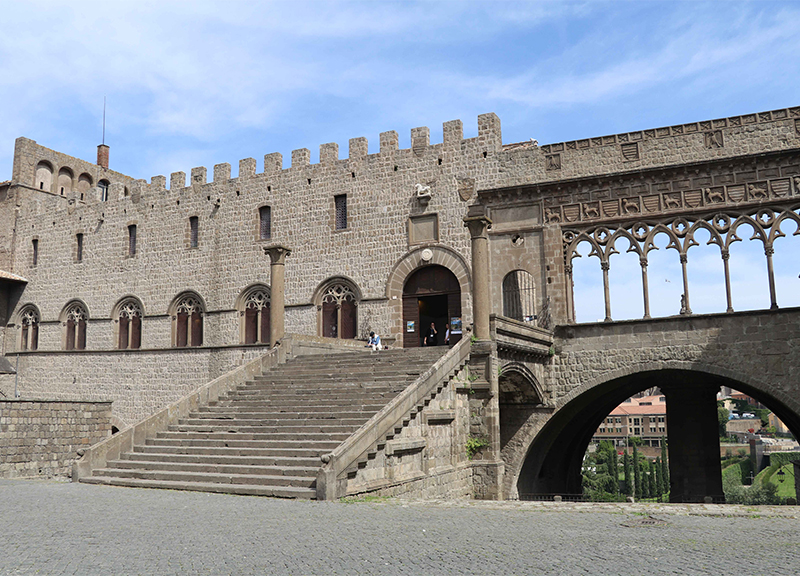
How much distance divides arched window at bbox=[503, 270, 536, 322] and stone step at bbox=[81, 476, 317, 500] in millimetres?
12701

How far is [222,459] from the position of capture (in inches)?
500

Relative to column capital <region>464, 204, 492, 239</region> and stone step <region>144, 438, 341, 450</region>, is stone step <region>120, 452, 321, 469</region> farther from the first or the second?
column capital <region>464, 204, 492, 239</region>

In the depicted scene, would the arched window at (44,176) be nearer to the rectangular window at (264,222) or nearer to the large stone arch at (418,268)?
the rectangular window at (264,222)

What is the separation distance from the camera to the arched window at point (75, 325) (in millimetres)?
29531

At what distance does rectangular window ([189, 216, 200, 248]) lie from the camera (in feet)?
89.6

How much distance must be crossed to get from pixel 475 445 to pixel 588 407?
10.7 m

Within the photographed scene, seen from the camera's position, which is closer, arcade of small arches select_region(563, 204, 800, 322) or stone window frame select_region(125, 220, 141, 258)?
arcade of small arches select_region(563, 204, 800, 322)

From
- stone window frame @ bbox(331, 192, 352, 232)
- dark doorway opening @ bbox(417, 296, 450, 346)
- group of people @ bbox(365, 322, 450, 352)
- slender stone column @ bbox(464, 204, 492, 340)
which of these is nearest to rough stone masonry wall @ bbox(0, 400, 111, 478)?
group of people @ bbox(365, 322, 450, 352)

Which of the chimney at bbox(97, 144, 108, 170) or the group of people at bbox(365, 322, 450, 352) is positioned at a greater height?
the chimney at bbox(97, 144, 108, 170)

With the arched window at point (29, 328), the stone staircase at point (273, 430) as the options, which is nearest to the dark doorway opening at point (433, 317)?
the stone staircase at point (273, 430)

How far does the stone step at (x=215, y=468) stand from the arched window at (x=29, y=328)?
65.6 feet

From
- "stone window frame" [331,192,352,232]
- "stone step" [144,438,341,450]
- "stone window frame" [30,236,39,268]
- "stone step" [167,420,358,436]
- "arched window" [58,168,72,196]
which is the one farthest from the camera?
"arched window" [58,168,72,196]

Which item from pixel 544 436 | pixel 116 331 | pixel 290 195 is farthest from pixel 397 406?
pixel 116 331

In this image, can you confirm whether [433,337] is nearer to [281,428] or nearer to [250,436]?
[281,428]
